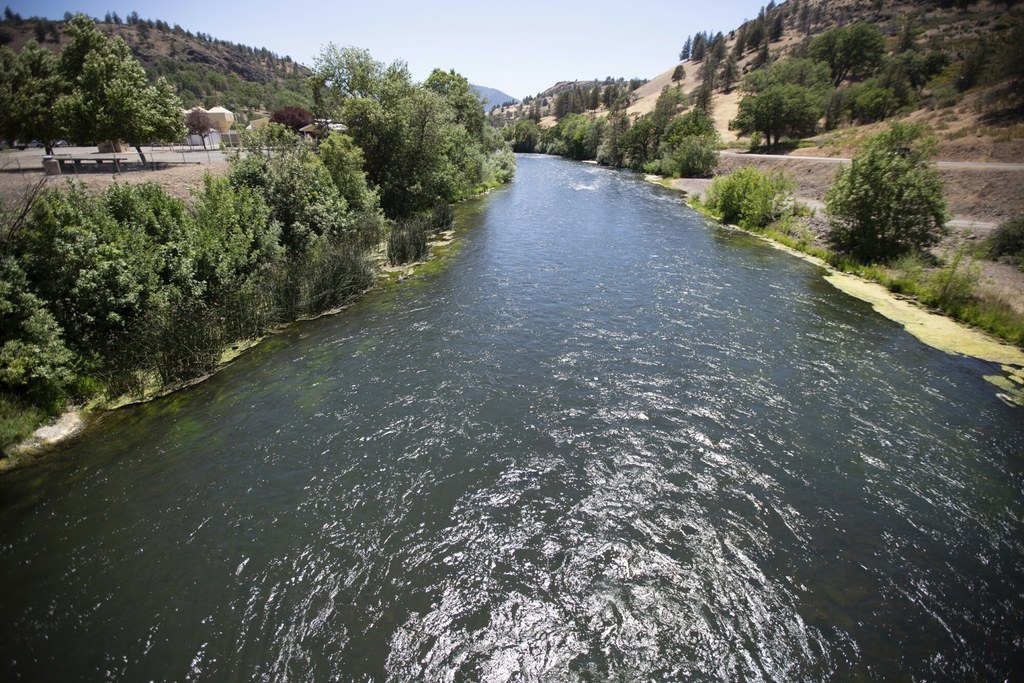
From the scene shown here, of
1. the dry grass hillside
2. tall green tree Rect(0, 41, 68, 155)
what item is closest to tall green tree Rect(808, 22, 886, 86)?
the dry grass hillside

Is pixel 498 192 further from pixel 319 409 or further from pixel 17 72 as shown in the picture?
pixel 319 409

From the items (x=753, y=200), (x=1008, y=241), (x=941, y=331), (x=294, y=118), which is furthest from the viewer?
(x=294, y=118)

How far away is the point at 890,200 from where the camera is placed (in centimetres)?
2464

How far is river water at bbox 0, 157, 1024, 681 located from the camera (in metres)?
7.36

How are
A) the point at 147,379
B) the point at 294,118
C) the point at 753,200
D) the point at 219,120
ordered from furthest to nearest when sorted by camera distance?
1. the point at 219,120
2. the point at 294,118
3. the point at 753,200
4. the point at 147,379

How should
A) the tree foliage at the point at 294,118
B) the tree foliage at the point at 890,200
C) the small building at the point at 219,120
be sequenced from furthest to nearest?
the small building at the point at 219,120 → the tree foliage at the point at 294,118 → the tree foliage at the point at 890,200

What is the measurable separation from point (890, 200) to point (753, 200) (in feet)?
44.9

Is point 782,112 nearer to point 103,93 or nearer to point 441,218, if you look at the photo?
point 441,218

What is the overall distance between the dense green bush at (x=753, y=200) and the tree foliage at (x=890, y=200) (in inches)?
339

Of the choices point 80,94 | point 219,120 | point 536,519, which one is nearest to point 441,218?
point 80,94

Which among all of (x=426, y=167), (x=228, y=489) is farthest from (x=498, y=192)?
(x=228, y=489)

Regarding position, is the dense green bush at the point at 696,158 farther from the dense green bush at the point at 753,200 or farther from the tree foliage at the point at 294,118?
the tree foliage at the point at 294,118

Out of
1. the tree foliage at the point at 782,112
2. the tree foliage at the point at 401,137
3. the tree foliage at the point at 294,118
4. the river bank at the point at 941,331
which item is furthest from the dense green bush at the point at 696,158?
the tree foliage at the point at 294,118

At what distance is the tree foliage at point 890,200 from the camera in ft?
78.9
